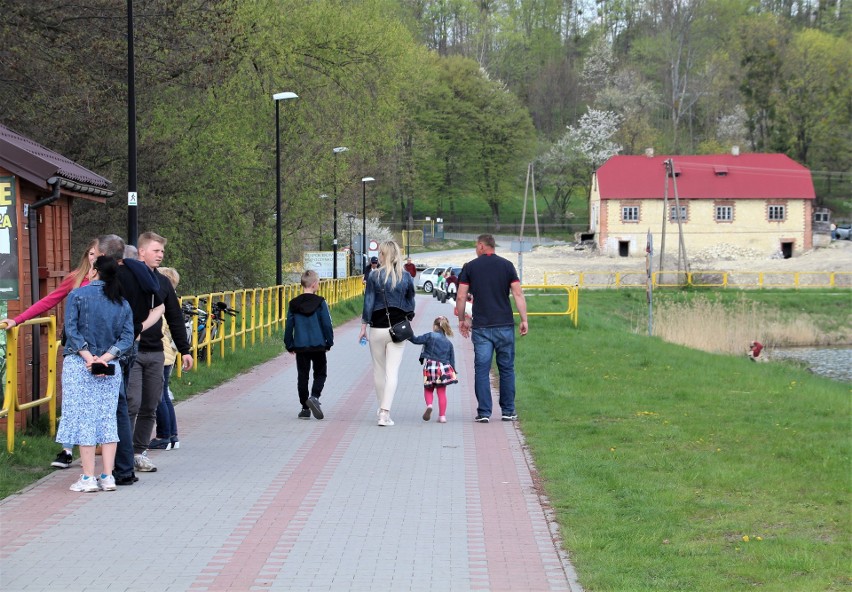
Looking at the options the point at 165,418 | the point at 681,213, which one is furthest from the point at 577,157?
the point at 165,418

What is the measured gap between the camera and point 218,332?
2009 cm

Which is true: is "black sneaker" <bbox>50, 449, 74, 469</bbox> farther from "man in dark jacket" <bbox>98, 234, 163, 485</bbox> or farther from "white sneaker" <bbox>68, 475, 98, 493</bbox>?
"white sneaker" <bbox>68, 475, 98, 493</bbox>

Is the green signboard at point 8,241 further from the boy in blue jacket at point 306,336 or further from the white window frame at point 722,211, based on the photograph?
the white window frame at point 722,211

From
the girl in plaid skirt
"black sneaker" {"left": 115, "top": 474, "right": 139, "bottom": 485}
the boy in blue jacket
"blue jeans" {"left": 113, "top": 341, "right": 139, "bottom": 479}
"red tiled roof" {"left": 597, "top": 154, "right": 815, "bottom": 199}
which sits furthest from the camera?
"red tiled roof" {"left": 597, "top": 154, "right": 815, "bottom": 199}

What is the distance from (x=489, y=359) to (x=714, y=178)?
77231 mm

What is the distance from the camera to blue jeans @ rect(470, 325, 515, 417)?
12.8 metres

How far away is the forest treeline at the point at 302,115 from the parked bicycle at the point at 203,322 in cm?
459

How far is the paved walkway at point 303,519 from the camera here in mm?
6305

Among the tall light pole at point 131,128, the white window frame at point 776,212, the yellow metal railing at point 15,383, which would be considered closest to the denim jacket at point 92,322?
the yellow metal railing at point 15,383

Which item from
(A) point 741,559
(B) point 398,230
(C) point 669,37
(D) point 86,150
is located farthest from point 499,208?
(A) point 741,559

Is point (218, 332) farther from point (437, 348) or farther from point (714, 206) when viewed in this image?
point (714, 206)

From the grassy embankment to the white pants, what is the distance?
1432 millimetres

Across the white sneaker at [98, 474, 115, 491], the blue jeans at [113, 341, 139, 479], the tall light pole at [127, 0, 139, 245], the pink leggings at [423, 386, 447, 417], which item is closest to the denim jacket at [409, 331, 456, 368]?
the pink leggings at [423, 386, 447, 417]

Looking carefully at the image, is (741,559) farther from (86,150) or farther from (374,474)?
(86,150)
